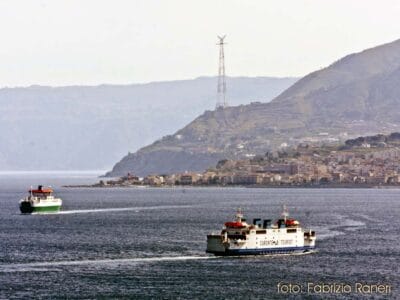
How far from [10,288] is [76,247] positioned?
4024cm

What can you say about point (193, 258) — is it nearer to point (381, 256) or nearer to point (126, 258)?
point (126, 258)

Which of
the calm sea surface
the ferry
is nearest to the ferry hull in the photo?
the ferry

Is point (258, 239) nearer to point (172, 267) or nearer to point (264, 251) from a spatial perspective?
point (264, 251)

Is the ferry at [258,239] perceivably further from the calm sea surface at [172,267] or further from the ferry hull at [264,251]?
the calm sea surface at [172,267]

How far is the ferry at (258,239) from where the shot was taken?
133 metres

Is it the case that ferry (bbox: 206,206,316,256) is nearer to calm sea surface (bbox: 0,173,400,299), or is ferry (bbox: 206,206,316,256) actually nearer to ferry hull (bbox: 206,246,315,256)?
ferry hull (bbox: 206,246,315,256)

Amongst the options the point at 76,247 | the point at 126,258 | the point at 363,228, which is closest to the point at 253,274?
the point at 126,258

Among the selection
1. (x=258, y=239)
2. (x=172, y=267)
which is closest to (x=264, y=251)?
(x=258, y=239)

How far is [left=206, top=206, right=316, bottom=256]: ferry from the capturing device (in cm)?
13338

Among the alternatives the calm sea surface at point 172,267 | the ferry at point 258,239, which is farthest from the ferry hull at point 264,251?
the calm sea surface at point 172,267

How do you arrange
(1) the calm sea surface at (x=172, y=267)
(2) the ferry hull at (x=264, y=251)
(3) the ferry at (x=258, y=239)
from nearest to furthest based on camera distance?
(1) the calm sea surface at (x=172, y=267) → (3) the ferry at (x=258, y=239) → (2) the ferry hull at (x=264, y=251)

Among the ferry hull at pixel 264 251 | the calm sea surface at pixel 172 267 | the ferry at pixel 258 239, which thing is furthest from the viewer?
the ferry hull at pixel 264 251

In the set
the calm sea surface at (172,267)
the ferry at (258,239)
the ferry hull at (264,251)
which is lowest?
the calm sea surface at (172,267)

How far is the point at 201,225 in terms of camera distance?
19250cm
